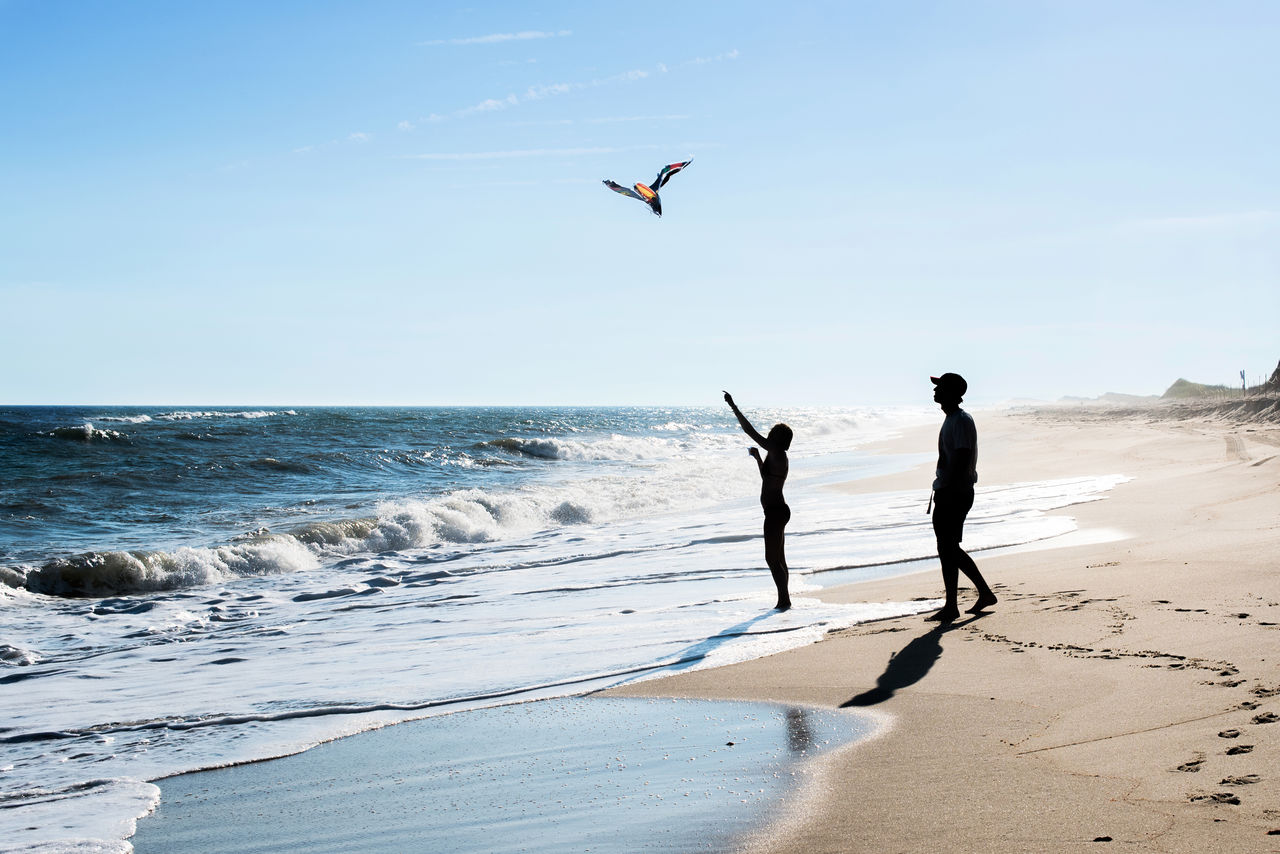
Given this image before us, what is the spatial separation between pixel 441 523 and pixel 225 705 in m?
9.25

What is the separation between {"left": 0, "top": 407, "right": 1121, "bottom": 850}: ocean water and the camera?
15.9ft

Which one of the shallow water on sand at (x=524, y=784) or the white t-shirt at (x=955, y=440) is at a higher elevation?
the white t-shirt at (x=955, y=440)

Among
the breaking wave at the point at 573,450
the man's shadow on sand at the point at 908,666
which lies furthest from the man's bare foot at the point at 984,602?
the breaking wave at the point at 573,450

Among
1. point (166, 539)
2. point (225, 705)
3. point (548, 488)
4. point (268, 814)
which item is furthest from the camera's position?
point (548, 488)

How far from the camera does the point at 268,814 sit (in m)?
3.59

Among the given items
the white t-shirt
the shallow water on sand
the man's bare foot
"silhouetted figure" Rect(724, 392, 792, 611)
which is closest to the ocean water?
the shallow water on sand

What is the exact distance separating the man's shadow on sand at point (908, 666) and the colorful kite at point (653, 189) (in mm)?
3811

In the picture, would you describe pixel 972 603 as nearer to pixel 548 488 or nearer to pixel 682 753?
pixel 682 753

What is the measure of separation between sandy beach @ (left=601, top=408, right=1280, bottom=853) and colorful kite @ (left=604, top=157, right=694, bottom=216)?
3.66 meters

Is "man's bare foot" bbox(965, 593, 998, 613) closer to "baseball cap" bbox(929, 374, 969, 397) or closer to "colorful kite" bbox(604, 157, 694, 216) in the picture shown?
"baseball cap" bbox(929, 374, 969, 397)

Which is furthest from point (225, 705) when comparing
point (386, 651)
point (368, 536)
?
point (368, 536)

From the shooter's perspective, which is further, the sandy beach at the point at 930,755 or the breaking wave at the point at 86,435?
the breaking wave at the point at 86,435

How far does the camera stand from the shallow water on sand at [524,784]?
126 inches

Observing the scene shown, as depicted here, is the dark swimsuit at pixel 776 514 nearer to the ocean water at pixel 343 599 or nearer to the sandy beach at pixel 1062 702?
the ocean water at pixel 343 599
